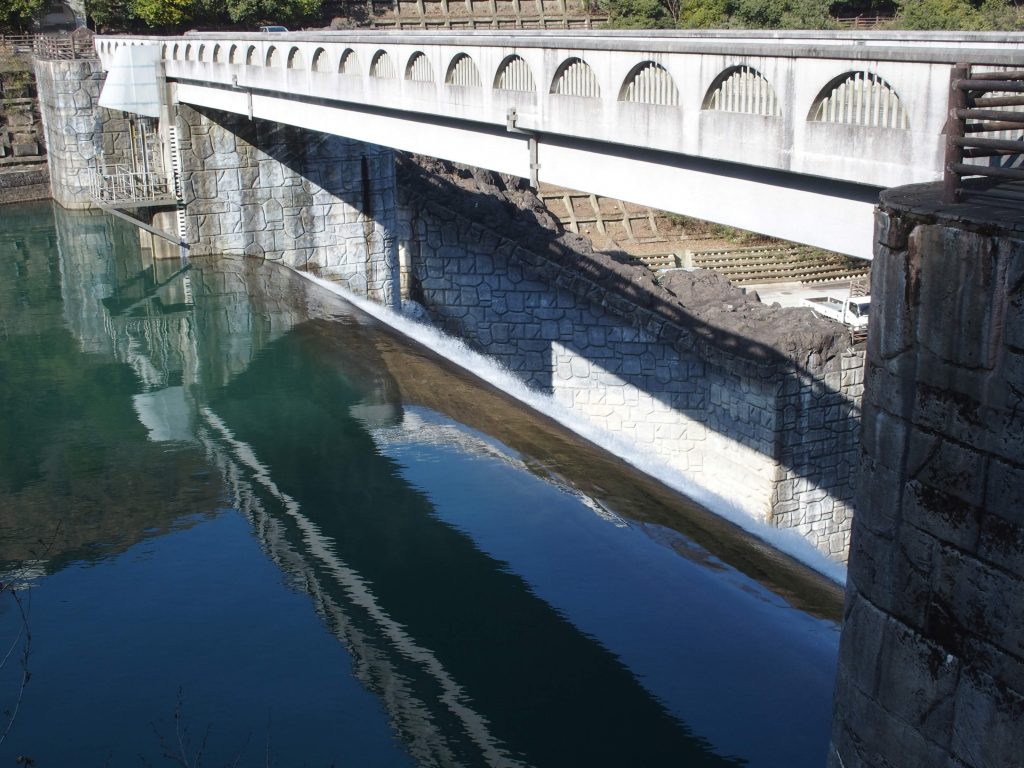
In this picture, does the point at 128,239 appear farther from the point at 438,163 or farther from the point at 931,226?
the point at 931,226

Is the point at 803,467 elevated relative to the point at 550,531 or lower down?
lower down

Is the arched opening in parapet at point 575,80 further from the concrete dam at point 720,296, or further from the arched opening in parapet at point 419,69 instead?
the arched opening in parapet at point 419,69

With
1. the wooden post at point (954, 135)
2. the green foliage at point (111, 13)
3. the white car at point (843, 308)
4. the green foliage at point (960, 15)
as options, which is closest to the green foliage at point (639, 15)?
the green foliage at point (960, 15)

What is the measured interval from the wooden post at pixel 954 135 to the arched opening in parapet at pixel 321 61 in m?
13.7

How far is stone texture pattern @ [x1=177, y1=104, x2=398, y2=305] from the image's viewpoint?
24.8 m

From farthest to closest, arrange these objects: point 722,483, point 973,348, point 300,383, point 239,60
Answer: point 239,60
point 722,483
point 300,383
point 973,348

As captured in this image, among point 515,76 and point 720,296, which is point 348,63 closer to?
point 515,76

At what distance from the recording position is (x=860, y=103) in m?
7.75

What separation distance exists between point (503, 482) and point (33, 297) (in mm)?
14574

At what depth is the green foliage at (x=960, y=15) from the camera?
38.6 m

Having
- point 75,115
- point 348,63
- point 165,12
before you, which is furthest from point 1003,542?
point 165,12

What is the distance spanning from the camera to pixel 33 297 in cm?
2353

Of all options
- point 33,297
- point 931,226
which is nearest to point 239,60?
point 33,297

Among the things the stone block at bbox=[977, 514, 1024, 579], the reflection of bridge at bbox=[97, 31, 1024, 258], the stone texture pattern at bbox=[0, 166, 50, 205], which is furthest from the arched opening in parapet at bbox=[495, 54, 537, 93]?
the stone texture pattern at bbox=[0, 166, 50, 205]
